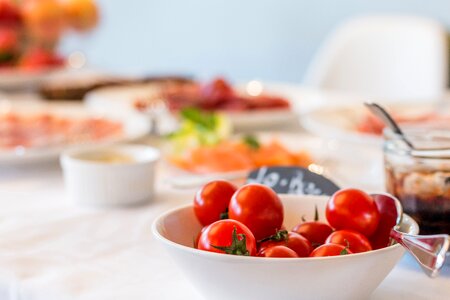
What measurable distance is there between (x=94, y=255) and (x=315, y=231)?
0.89 feet

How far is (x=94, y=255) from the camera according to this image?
90 centimetres

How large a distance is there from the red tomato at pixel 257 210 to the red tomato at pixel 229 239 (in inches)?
1.9

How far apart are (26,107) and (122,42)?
2826 mm

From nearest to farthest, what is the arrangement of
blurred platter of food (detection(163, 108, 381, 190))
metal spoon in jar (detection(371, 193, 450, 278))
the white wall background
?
metal spoon in jar (detection(371, 193, 450, 278)) → blurred platter of food (detection(163, 108, 381, 190)) → the white wall background

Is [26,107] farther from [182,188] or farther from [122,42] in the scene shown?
[122,42]

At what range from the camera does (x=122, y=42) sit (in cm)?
463

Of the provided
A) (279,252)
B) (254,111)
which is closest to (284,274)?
(279,252)

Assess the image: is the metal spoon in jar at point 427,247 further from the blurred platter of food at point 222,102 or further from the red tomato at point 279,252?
the blurred platter of food at point 222,102

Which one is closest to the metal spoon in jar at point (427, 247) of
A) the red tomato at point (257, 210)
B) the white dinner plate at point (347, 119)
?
the red tomato at point (257, 210)

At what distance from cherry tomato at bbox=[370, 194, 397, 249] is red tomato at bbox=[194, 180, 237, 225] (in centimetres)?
A: 15

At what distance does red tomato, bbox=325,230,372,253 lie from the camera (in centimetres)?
71

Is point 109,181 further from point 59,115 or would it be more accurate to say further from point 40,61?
point 40,61

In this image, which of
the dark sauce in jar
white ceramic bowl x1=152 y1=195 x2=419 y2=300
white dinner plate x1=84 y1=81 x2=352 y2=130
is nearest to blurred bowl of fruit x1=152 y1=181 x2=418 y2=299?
white ceramic bowl x1=152 y1=195 x2=419 y2=300

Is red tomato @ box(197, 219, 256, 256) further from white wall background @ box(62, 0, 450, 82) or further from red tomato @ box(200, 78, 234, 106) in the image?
white wall background @ box(62, 0, 450, 82)
